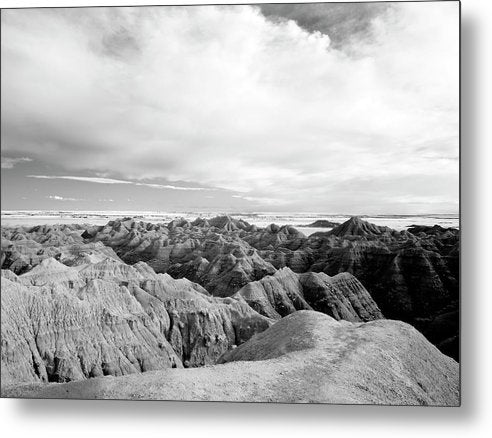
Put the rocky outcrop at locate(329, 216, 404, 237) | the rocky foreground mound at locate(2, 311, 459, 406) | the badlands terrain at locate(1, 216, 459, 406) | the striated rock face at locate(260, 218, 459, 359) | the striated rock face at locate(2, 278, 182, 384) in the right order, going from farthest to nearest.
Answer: the striated rock face at locate(2, 278, 182, 384) < the rocky outcrop at locate(329, 216, 404, 237) < the striated rock face at locate(260, 218, 459, 359) < the badlands terrain at locate(1, 216, 459, 406) < the rocky foreground mound at locate(2, 311, 459, 406)

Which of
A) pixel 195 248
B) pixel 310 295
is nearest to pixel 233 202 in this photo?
pixel 195 248

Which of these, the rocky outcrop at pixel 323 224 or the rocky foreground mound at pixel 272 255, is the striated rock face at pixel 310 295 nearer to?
the rocky foreground mound at pixel 272 255

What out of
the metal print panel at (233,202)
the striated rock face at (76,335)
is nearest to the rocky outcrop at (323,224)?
the metal print panel at (233,202)

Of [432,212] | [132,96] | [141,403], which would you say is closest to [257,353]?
[141,403]

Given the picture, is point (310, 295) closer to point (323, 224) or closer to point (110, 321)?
point (323, 224)

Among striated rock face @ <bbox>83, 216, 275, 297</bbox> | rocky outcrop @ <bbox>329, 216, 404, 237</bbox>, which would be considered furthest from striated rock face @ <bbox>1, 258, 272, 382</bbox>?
rocky outcrop @ <bbox>329, 216, 404, 237</bbox>

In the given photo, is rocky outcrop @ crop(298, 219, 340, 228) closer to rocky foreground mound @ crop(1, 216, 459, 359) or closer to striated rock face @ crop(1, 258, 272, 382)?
rocky foreground mound @ crop(1, 216, 459, 359)

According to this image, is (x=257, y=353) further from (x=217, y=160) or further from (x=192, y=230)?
(x=217, y=160)
